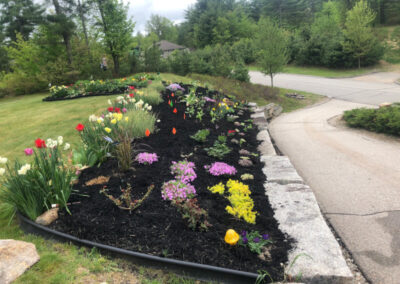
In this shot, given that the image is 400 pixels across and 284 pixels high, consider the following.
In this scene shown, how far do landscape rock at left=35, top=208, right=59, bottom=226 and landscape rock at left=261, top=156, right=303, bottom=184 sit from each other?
273 cm

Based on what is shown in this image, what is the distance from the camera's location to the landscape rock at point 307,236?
6.65 ft

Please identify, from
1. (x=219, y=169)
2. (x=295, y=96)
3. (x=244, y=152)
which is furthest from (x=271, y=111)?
(x=219, y=169)

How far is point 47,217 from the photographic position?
2.68 m

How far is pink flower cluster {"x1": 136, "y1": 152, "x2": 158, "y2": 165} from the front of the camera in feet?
12.0

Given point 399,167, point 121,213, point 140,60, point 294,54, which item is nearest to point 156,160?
point 121,213

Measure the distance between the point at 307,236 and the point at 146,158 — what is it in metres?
2.30

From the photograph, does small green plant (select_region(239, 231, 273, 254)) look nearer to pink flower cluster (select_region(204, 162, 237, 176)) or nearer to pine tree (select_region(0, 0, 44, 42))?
pink flower cluster (select_region(204, 162, 237, 176))

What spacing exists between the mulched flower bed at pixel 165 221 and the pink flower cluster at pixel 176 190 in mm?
79

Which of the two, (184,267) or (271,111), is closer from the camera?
(184,267)

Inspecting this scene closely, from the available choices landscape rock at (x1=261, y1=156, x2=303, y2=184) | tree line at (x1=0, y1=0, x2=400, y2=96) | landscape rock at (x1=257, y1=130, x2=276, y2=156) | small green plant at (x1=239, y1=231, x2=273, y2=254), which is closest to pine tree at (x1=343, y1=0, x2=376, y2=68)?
A: tree line at (x1=0, y1=0, x2=400, y2=96)

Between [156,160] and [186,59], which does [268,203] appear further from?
[186,59]

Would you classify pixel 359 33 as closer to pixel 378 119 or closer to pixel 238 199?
pixel 378 119

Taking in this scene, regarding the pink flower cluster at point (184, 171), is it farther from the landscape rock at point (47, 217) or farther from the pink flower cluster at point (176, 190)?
the landscape rock at point (47, 217)

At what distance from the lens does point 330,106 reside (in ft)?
34.9
